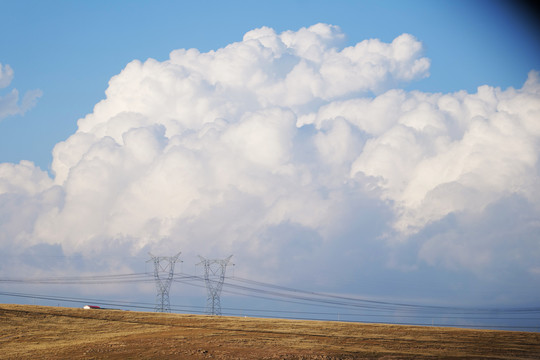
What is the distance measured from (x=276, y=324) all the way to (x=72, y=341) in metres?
32.1

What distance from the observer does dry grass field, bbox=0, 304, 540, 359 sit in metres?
74.3

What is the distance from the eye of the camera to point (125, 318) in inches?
4230

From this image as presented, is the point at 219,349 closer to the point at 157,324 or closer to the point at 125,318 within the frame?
the point at 157,324

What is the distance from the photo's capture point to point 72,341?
85.6m

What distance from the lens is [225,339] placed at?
83.3 meters

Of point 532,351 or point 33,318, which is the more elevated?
point 33,318

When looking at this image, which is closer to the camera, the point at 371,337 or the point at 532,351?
the point at 532,351

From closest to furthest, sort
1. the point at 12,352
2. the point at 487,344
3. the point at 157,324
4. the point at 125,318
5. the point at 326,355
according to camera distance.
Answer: the point at 326,355, the point at 12,352, the point at 487,344, the point at 157,324, the point at 125,318

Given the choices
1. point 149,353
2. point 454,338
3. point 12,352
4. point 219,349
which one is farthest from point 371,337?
point 12,352

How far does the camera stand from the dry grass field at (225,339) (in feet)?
244

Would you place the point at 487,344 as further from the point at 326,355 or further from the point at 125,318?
the point at 125,318

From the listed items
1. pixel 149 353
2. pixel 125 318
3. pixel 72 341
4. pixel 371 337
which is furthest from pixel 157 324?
pixel 371 337

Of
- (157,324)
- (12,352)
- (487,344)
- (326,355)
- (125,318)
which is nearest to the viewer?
(326,355)

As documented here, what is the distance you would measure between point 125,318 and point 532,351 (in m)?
64.6
